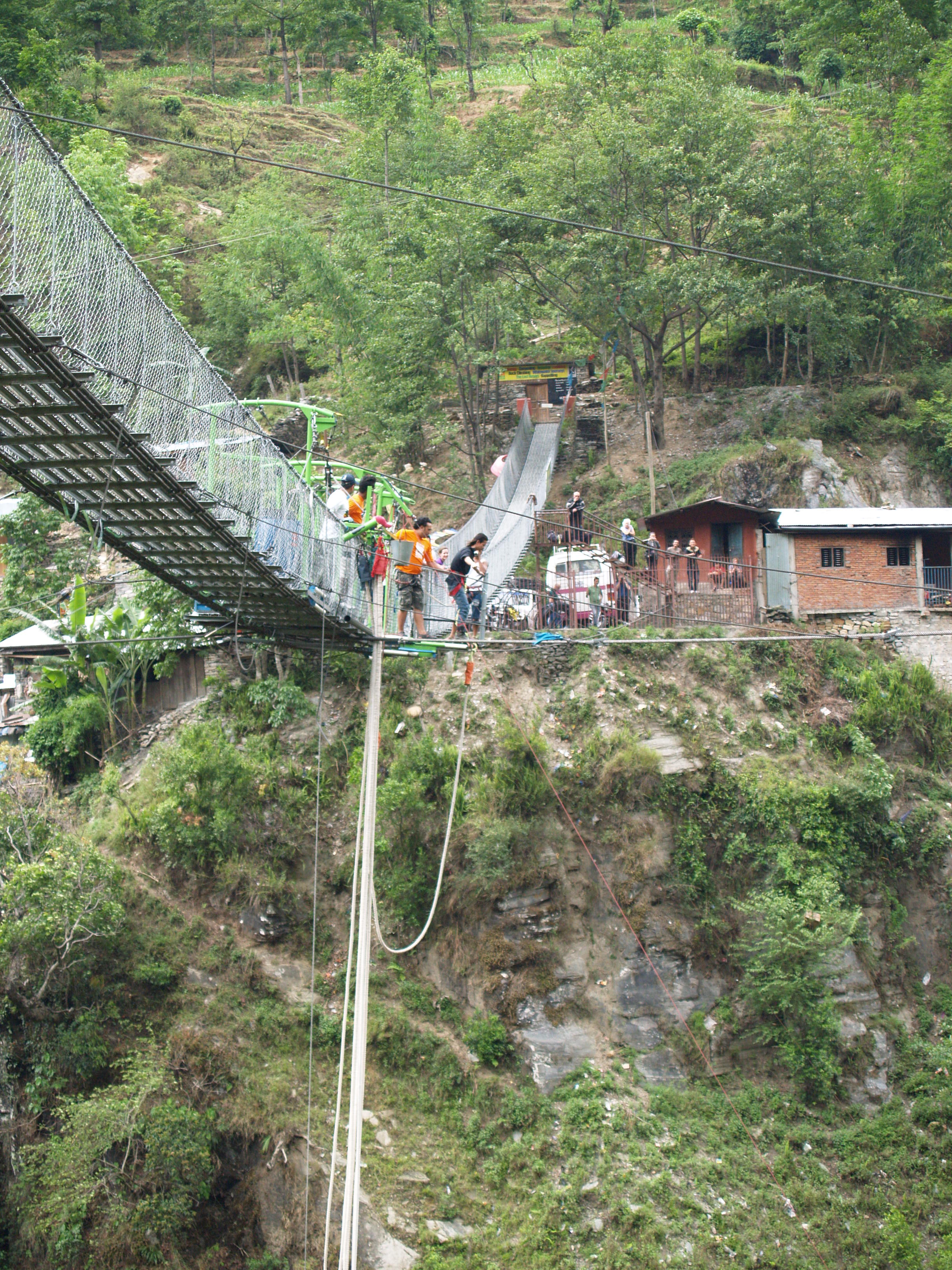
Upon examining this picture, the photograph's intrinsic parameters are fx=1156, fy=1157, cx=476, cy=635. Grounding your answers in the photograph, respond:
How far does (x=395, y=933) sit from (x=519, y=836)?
7.33 feet

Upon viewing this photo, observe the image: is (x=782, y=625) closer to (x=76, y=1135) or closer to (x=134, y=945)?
(x=134, y=945)

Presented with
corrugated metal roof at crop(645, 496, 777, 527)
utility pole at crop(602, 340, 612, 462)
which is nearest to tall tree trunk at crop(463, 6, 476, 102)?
utility pole at crop(602, 340, 612, 462)

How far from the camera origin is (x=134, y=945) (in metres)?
15.2

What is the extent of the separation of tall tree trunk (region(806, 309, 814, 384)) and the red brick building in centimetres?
760

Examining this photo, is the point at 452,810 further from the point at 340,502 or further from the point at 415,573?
the point at 340,502

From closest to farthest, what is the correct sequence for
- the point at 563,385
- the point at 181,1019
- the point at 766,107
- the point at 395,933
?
the point at 181,1019
the point at 395,933
the point at 563,385
the point at 766,107

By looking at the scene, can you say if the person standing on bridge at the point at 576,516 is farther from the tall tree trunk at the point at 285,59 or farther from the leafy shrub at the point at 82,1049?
the tall tree trunk at the point at 285,59


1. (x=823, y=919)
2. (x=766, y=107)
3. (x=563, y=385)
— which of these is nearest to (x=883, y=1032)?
(x=823, y=919)

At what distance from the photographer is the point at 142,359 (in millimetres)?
9211

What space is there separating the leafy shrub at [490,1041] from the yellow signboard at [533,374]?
17459 millimetres

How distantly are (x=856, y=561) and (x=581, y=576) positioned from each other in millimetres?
4547

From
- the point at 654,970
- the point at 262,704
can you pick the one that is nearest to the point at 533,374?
the point at 262,704

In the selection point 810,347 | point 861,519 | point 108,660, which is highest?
point 810,347

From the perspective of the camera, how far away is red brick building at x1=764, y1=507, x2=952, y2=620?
1862 centimetres
